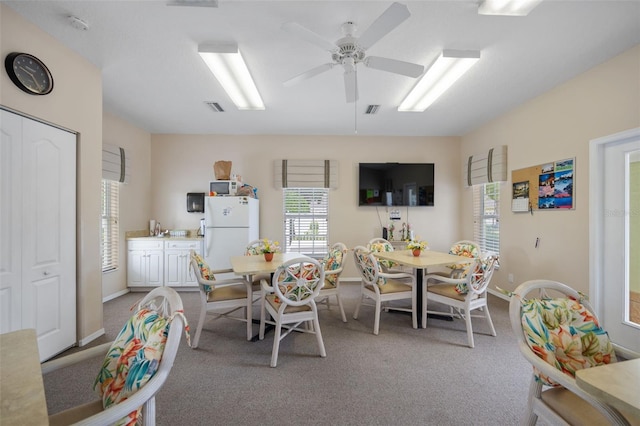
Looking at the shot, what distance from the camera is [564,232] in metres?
3.17

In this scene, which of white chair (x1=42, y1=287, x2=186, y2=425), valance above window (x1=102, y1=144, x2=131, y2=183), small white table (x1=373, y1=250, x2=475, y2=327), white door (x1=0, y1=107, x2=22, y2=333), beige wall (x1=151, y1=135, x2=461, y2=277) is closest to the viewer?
white chair (x1=42, y1=287, x2=186, y2=425)

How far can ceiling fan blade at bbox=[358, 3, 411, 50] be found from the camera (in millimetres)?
1640

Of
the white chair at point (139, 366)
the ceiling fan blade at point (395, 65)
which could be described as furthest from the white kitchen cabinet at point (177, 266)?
the ceiling fan blade at point (395, 65)

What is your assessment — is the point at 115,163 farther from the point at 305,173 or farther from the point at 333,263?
the point at 333,263

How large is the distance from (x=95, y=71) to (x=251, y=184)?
9.03ft

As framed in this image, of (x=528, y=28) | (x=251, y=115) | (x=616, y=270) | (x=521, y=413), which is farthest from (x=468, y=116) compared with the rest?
(x=521, y=413)

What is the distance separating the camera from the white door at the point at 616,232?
256 cm

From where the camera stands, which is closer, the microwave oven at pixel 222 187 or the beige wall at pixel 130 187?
the beige wall at pixel 130 187

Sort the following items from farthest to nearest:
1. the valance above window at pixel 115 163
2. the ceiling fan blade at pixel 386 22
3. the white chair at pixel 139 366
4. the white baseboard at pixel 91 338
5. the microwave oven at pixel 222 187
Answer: the microwave oven at pixel 222 187 → the valance above window at pixel 115 163 → the white baseboard at pixel 91 338 → the ceiling fan blade at pixel 386 22 → the white chair at pixel 139 366

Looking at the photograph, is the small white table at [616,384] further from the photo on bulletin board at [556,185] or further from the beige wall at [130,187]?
the beige wall at [130,187]

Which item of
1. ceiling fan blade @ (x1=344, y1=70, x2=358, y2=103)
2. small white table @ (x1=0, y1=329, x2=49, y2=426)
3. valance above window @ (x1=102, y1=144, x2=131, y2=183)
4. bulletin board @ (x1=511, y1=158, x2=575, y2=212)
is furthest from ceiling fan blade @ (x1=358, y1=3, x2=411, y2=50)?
valance above window @ (x1=102, y1=144, x2=131, y2=183)

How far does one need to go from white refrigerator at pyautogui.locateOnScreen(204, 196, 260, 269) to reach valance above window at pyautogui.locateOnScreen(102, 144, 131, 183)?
1384 mm

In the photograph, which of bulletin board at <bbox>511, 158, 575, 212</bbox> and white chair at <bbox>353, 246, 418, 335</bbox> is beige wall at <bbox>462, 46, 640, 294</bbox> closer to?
bulletin board at <bbox>511, 158, 575, 212</bbox>

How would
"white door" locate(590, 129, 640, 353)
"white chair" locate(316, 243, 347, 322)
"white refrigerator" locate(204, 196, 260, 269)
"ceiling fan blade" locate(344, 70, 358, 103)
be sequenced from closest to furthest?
"ceiling fan blade" locate(344, 70, 358, 103), "white door" locate(590, 129, 640, 353), "white chair" locate(316, 243, 347, 322), "white refrigerator" locate(204, 196, 260, 269)
